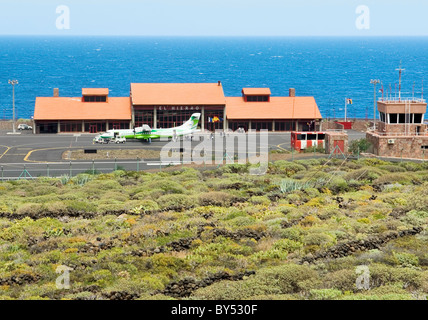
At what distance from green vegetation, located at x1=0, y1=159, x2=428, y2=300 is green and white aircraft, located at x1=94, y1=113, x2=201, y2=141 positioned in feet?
113

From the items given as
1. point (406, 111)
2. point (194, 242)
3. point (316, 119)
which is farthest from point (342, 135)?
point (194, 242)

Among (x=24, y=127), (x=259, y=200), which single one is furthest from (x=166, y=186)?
(x=24, y=127)

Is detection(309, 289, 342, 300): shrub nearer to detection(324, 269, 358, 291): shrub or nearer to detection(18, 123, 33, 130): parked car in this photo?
detection(324, 269, 358, 291): shrub

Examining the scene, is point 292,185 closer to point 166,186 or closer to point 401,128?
point 166,186

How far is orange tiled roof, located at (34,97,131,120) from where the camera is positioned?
9662cm

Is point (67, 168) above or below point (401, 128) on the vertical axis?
below

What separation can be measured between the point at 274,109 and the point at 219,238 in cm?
7016

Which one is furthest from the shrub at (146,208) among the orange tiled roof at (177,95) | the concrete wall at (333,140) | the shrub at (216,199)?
the orange tiled roof at (177,95)

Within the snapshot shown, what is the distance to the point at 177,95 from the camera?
101438 millimetres

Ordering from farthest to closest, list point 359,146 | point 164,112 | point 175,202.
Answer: point 164,112, point 359,146, point 175,202

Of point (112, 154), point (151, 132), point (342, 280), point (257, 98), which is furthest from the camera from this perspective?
point (257, 98)

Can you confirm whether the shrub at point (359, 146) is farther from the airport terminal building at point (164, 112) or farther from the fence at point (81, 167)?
the airport terminal building at point (164, 112)

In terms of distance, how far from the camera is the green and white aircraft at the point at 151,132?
289ft
